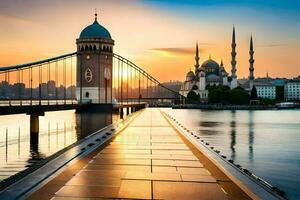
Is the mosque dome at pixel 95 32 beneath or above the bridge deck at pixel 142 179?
above

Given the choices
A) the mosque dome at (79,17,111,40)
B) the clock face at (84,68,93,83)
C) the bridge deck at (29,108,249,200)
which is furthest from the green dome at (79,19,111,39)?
the bridge deck at (29,108,249,200)

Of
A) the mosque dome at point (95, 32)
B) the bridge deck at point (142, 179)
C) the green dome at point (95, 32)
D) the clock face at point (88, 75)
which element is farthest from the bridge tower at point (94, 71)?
the bridge deck at point (142, 179)

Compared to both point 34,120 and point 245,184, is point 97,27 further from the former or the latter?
point 245,184

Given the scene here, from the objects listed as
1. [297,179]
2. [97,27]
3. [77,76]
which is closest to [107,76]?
[77,76]

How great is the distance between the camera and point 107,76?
12688cm

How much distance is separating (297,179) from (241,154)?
41.7 ft

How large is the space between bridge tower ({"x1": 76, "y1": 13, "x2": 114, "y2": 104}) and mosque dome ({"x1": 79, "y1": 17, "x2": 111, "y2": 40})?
2.18 ft

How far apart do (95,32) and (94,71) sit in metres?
18.2

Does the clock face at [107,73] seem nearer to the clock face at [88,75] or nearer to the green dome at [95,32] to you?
the clock face at [88,75]

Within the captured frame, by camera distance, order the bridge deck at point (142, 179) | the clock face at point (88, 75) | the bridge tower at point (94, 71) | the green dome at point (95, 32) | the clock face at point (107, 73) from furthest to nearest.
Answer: the green dome at point (95, 32)
the clock face at point (107, 73)
the clock face at point (88, 75)
the bridge tower at point (94, 71)
the bridge deck at point (142, 179)

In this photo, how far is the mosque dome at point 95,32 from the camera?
134 metres

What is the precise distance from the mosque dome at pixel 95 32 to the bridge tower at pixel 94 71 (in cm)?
66

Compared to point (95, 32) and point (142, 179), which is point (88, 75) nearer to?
point (95, 32)

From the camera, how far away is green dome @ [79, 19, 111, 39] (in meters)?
134
